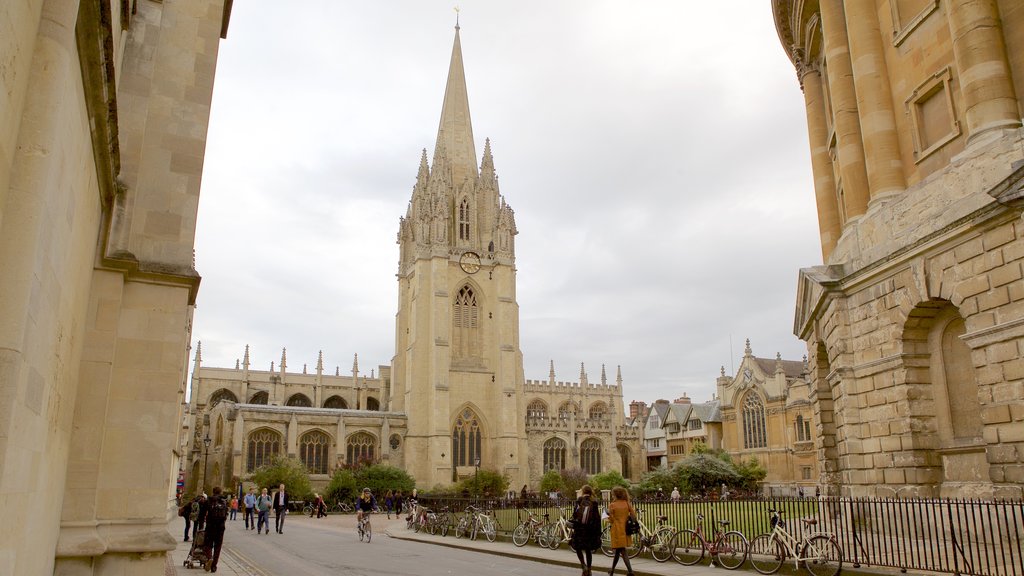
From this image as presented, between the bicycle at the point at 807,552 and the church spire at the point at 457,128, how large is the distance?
5327cm

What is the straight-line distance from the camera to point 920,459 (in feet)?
41.7

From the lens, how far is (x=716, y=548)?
45.1ft

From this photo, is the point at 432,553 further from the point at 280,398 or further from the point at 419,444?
the point at 280,398

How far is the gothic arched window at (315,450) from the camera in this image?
5350 centimetres

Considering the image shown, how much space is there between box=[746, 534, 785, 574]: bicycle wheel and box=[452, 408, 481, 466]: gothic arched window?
1708 inches

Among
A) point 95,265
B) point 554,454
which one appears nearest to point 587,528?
point 95,265

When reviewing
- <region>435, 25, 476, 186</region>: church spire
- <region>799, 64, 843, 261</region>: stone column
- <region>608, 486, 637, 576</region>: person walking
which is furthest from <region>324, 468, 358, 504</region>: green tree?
<region>608, 486, 637, 576</region>: person walking

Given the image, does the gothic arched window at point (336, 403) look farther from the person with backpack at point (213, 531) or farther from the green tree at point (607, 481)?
the person with backpack at point (213, 531)

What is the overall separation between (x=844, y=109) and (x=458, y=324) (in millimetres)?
45086

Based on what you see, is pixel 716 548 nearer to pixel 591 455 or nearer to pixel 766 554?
pixel 766 554

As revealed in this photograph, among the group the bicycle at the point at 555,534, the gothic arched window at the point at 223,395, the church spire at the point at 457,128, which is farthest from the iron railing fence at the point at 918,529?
the gothic arched window at the point at 223,395

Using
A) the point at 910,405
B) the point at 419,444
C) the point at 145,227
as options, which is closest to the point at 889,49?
the point at 910,405

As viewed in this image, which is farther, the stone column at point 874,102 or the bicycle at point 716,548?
the stone column at point 874,102

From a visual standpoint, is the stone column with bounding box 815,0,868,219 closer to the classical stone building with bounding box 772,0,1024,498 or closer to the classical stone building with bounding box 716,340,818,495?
the classical stone building with bounding box 772,0,1024,498
